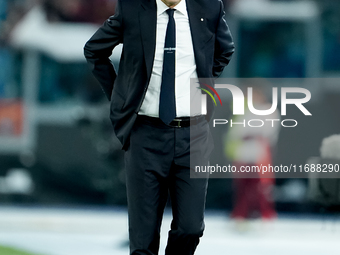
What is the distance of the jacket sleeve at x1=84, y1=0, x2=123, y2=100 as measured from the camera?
11.0 ft

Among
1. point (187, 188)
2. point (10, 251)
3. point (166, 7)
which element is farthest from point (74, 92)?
point (187, 188)

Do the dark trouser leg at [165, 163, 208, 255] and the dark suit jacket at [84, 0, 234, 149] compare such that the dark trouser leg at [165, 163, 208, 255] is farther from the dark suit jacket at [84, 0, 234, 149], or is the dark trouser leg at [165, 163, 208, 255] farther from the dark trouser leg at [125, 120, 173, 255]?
the dark suit jacket at [84, 0, 234, 149]

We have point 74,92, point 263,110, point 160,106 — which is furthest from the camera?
point 74,92

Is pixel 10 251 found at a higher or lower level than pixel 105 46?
lower

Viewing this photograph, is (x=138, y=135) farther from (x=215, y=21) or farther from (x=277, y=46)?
(x=277, y=46)

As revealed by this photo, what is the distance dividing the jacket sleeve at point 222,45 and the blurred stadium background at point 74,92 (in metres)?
3.41

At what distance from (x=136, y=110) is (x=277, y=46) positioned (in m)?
4.24

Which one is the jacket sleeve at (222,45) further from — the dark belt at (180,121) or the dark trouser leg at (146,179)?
the dark trouser leg at (146,179)

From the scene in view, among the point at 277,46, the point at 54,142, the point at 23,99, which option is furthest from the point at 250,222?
the point at 23,99

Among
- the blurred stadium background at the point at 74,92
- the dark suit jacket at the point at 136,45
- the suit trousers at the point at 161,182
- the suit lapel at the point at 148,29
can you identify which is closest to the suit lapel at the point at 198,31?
the dark suit jacket at the point at 136,45

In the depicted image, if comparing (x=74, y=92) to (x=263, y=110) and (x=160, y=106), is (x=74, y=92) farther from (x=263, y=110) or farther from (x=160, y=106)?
(x=160, y=106)

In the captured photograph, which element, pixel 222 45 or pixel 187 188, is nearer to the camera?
pixel 187 188

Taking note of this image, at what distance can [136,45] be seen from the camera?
3.31m

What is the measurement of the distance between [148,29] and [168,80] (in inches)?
12.9
